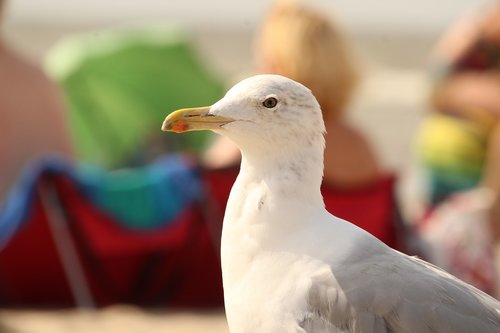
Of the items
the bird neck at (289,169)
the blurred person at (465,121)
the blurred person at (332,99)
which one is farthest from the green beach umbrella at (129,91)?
the bird neck at (289,169)

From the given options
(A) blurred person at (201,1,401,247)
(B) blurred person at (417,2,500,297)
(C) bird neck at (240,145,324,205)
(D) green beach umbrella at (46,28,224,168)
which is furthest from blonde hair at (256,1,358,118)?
(C) bird neck at (240,145,324,205)

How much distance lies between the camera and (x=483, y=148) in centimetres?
594

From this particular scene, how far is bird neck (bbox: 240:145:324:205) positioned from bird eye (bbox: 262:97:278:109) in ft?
0.32

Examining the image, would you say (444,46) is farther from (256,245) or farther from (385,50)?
(385,50)

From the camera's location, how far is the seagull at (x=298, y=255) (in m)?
2.57

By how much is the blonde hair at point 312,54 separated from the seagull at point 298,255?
2.32 metres

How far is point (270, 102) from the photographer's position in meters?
2.63

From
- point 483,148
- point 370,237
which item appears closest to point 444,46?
point 483,148

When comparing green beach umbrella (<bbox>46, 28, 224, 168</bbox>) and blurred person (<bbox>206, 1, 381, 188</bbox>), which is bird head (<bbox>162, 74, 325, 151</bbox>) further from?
green beach umbrella (<bbox>46, 28, 224, 168</bbox>)

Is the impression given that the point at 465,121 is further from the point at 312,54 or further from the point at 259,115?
the point at 259,115

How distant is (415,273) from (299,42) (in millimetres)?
2528

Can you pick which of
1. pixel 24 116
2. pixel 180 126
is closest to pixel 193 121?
pixel 180 126

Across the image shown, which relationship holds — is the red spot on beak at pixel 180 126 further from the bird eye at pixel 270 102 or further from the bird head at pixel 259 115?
the bird eye at pixel 270 102

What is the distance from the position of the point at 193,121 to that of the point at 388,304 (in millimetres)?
536
